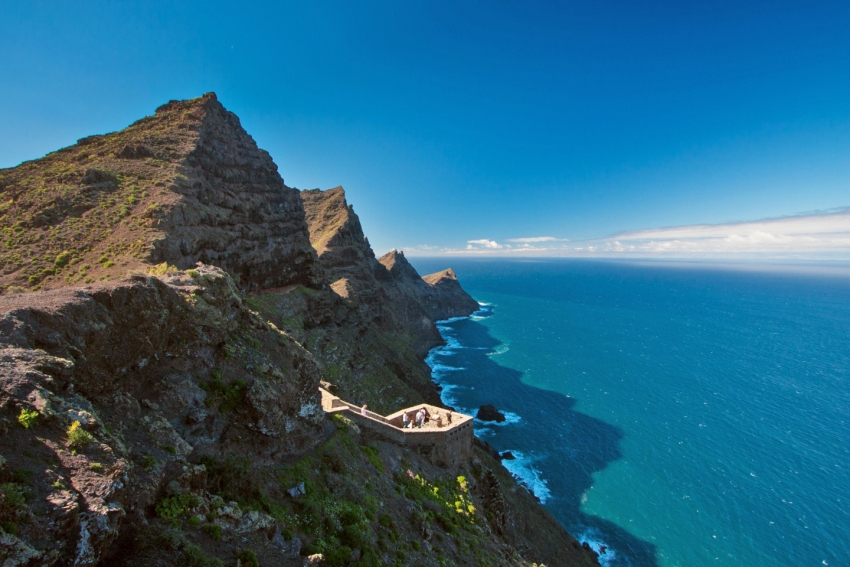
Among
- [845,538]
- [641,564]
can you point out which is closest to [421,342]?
[641,564]

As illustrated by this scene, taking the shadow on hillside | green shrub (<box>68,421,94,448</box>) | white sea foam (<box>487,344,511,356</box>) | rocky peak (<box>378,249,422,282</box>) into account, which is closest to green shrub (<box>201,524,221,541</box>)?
green shrub (<box>68,421,94,448</box>)

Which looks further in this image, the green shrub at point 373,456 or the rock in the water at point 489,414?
the rock in the water at point 489,414

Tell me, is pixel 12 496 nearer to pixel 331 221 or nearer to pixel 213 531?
pixel 213 531

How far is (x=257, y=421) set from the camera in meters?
17.6

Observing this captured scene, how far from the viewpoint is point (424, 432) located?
29703mm

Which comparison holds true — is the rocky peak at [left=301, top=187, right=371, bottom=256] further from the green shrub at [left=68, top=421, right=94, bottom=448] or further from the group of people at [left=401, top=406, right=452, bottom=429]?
the green shrub at [left=68, top=421, right=94, bottom=448]

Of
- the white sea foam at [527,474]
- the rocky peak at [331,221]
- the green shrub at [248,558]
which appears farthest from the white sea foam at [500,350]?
→ the green shrub at [248,558]

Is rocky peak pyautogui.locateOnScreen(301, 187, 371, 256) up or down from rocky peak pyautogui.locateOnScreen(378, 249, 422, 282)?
up

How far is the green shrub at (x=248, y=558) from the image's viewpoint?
36.7 feet

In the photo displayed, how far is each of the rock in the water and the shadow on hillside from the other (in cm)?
150

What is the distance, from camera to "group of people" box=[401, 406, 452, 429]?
33.0 m

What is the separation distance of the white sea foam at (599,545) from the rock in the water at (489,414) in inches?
1001

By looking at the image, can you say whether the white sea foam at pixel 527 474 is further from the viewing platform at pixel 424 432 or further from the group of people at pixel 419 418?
the group of people at pixel 419 418

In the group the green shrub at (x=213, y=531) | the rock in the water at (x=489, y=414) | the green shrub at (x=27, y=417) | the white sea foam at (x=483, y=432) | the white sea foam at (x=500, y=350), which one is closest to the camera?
the green shrub at (x=27, y=417)
